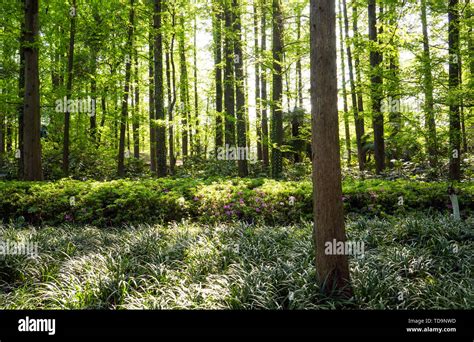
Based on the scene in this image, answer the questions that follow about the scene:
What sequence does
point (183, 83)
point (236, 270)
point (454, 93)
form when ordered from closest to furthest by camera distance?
point (236, 270) < point (454, 93) < point (183, 83)

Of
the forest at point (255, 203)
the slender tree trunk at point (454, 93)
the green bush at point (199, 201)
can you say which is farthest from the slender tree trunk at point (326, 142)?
the slender tree trunk at point (454, 93)

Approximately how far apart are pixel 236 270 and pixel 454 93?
6115 mm

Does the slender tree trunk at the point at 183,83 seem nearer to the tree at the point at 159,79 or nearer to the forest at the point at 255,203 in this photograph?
the forest at the point at 255,203

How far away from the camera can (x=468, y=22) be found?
7.96 m

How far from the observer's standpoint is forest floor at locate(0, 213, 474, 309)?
397cm

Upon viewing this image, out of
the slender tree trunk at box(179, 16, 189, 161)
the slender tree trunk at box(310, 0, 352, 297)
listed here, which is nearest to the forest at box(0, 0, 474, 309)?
the slender tree trunk at box(310, 0, 352, 297)

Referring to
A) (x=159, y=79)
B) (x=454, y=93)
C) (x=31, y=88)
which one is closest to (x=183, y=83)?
(x=159, y=79)

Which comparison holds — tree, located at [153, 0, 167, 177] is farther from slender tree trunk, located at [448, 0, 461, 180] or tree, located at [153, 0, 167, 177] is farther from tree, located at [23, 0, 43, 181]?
slender tree trunk, located at [448, 0, 461, 180]

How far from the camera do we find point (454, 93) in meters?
7.52

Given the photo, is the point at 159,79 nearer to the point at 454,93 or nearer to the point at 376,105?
the point at 376,105

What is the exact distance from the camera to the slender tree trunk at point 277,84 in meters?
11.8

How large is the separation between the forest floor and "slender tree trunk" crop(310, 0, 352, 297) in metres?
0.38
